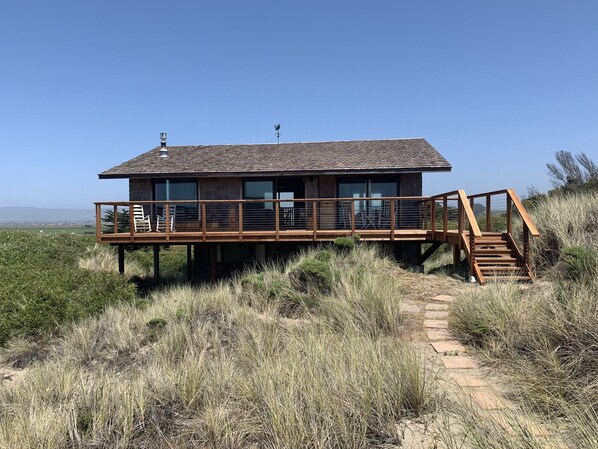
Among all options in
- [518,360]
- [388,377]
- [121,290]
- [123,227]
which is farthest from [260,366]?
[123,227]

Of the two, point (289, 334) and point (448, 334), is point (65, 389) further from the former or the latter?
point (448, 334)

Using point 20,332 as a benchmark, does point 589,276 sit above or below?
above

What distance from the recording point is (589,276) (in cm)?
574

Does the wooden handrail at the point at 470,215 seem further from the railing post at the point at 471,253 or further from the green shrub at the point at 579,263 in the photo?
the green shrub at the point at 579,263

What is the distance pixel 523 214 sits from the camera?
27.6ft

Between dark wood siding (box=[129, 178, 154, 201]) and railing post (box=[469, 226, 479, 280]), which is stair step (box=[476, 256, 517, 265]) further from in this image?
dark wood siding (box=[129, 178, 154, 201])

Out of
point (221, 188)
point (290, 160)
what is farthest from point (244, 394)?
point (290, 160)

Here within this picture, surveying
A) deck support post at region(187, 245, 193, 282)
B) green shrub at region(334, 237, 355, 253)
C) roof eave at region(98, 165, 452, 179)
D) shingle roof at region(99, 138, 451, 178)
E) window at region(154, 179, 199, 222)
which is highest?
shingle roof at region(99, 138, 451, 178)

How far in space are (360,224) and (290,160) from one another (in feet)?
11.5

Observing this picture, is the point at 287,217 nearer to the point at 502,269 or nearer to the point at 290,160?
the point at 290,160

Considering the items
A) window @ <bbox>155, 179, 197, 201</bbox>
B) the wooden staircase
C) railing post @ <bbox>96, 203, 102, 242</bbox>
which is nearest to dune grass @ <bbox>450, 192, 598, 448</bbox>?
the wooden staircase

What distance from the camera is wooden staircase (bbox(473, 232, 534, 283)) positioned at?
8117 mm

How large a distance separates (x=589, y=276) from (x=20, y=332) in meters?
9.01

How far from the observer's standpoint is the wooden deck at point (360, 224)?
29.2 ft
